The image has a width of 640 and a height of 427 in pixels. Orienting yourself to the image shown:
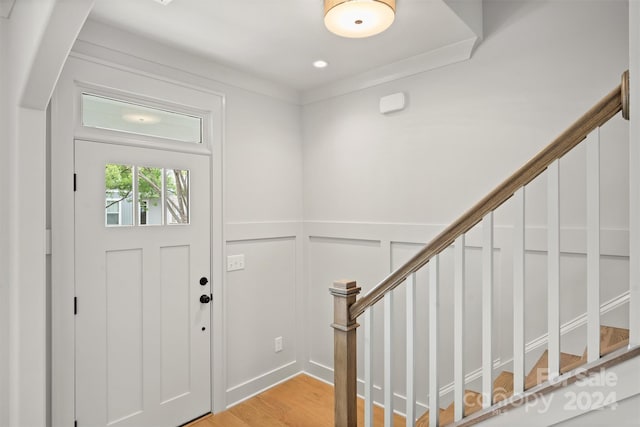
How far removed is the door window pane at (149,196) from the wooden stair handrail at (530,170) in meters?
1.58

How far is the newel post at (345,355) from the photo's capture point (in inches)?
72.2

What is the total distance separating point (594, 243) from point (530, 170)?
12.2 inches

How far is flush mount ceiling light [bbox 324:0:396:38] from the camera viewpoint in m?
1.78

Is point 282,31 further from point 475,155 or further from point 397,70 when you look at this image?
point 475,155

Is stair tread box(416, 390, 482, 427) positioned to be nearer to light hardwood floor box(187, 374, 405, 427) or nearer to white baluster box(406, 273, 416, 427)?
white baluster box(406, 273, 416, 427)

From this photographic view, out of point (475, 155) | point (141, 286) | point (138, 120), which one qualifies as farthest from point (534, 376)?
point (138, 120)

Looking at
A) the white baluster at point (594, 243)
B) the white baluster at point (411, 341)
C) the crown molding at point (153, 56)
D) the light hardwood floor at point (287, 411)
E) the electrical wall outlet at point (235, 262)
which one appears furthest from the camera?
the electrical wall outlet at point (235, 262)

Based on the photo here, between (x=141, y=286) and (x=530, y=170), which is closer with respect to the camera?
(x=530, y=170)

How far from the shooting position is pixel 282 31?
2.25 metres

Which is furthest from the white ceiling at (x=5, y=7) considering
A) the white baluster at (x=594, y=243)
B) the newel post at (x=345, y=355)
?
the white baluster at (x=594, y=243)

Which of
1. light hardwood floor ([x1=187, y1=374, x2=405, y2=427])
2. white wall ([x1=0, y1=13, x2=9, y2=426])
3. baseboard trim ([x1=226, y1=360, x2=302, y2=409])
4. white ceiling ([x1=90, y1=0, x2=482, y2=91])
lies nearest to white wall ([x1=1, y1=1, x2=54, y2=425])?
white wall ([x1=0, y1=13, x2=9, y2=426])

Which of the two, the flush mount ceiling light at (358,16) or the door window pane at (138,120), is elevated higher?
the flush mount ceiling light at (358,16)

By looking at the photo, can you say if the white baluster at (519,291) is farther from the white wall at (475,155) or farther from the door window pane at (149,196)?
the door window pane at (149,196)

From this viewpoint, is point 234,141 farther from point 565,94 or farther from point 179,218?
point 565,94
